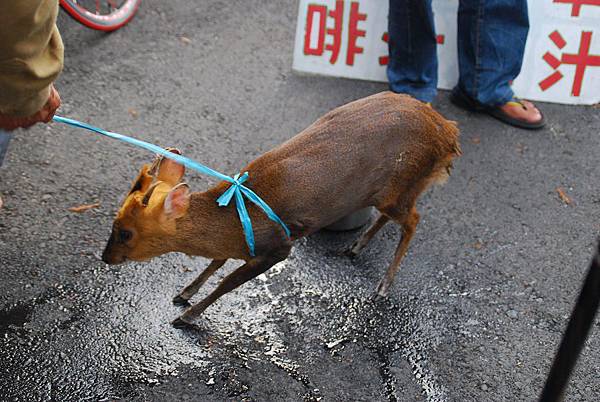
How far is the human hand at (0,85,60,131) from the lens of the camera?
252 cm

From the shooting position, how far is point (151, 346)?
10.9 ft

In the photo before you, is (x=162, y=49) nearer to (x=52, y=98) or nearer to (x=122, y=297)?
(x=122, y=297)

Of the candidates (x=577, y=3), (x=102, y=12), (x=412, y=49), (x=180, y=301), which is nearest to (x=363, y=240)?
(x=180, y=301)

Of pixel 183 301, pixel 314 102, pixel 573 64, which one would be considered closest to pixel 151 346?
pixel 183 301

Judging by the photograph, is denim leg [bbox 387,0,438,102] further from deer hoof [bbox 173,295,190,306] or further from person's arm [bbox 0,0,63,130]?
person's arm [bbox 0,0,63,130]

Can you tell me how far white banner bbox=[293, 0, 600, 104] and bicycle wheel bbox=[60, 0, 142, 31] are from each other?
1345 millimetres

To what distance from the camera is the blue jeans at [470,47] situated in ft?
15.4

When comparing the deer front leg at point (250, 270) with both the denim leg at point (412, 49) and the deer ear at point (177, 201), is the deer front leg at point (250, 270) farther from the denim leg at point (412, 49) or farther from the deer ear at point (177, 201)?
the denim leg at point (412, 49)

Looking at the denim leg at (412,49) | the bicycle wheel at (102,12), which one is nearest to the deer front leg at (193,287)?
the denim leg at (412,49)

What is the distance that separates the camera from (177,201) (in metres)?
2.96

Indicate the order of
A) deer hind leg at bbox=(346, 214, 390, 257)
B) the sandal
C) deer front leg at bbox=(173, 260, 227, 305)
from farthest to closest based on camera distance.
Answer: the sandal → deer hind leg at bbox=(346, 214, 390, 257) → deer front leg at bbox=(173, 260, 227, 305)

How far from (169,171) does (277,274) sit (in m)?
0.94

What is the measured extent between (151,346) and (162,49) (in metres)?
2.75

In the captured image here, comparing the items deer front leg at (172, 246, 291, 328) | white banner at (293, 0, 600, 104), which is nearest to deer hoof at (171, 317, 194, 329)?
deer front leg at (172, 246, 291, 328)
